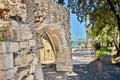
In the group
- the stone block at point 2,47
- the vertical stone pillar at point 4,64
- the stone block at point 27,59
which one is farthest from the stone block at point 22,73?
the stone block at point 2,47

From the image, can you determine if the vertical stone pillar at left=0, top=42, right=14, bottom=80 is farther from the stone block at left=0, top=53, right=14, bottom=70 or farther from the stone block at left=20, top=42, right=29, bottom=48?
the stone block at left=20, top=42, right=29, bottom=48

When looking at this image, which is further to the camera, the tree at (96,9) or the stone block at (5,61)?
the tree at (96,9)

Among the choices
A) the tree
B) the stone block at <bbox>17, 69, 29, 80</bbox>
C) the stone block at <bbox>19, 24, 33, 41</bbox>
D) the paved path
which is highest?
the tree

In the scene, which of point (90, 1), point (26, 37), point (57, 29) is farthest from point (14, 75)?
point (90, 1)

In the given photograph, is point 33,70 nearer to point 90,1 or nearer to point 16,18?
point 16,18

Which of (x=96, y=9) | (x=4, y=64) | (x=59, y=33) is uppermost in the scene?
(x=96, y=9)

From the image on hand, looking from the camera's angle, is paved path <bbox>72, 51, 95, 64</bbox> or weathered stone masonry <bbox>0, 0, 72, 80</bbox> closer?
weathered stone masonry <bbox>0, 0, 72, 80</bbox>

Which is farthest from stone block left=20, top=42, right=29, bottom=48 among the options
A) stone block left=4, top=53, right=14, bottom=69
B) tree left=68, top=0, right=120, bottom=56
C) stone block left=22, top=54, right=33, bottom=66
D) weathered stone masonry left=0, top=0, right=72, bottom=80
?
tree left=68, top=0, right=120, bottom=56

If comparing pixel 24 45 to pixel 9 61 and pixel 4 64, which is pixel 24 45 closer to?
pixel 9 61

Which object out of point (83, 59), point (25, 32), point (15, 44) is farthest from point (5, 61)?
point (83, 59)

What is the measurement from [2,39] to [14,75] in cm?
55

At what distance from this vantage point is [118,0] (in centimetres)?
1529

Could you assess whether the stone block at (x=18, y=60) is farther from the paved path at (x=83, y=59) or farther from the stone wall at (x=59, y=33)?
the paved path at (x=83, y=59)

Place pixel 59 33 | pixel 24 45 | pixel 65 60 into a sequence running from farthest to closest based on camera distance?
pixel 65 60 → pixel 59 33 → pixel 24 45
